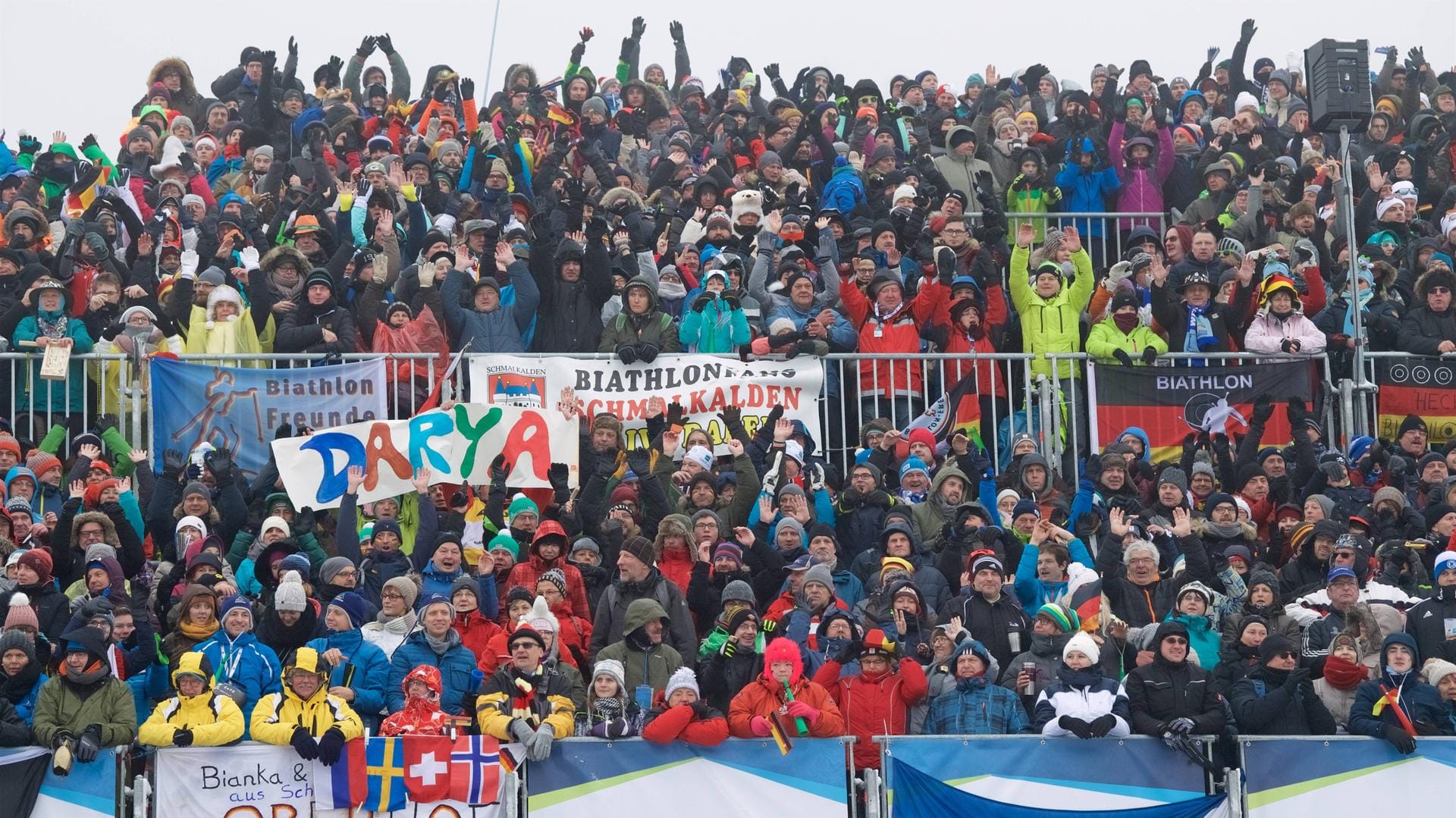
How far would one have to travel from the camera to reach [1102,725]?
54.6 feet

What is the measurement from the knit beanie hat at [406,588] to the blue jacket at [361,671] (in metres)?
0.60

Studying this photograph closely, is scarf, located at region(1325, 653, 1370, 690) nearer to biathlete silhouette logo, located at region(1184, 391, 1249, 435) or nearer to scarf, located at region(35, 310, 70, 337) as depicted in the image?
biathlete silhouette logo, located at region(1184, 391, 1249, 435)

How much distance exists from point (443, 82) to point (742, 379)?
823cm

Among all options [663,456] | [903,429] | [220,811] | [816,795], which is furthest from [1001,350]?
[220,811]

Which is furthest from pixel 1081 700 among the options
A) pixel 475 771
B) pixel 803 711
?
pixel 475 771

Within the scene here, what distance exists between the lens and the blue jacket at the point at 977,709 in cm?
1694

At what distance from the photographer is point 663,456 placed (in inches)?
821

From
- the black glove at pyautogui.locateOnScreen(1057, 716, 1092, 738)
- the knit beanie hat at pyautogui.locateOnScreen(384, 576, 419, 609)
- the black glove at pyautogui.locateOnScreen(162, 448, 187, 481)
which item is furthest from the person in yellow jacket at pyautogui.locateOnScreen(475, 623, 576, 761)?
the black glove at pyautogui.locateOnScreen(162, 448, 187, 481)

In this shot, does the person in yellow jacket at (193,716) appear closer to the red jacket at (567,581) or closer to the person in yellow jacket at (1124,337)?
the red jacket at (567,581)

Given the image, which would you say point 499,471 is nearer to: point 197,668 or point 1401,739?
point 197,668

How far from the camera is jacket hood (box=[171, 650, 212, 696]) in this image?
53.4 feet

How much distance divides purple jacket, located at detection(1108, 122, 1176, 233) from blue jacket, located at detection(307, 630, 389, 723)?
11.2 m

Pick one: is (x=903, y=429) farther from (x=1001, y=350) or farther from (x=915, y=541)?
(x=915, y=541)

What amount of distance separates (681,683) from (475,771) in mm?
1362
